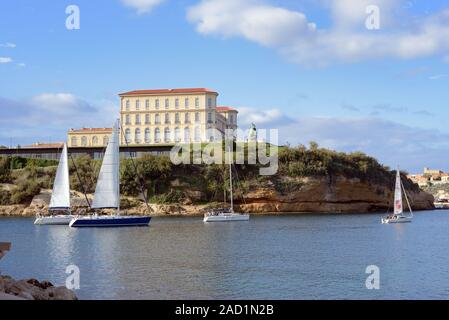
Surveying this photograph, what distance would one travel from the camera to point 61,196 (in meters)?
63.4

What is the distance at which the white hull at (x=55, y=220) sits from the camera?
62.5 metres

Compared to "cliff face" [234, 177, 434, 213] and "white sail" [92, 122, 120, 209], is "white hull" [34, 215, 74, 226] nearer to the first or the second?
"white sail" [92, 122, 120, 209]

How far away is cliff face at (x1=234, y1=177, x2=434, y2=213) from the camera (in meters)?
83.4

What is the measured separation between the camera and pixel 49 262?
3266 centimetres

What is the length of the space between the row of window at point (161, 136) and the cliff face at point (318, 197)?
27473 millimetres

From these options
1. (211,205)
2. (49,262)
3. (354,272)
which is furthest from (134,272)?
(211,205)

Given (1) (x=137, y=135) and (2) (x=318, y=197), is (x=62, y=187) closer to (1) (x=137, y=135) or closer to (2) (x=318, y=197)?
(2) (x=318, y=197)

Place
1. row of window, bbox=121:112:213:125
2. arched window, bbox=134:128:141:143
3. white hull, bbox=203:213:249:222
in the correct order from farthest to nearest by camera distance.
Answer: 1. arched window, bbox=134:128:141:143
2. row of window, bbox=121:112:213:125
3. white hull, bbox=203:213:249:222

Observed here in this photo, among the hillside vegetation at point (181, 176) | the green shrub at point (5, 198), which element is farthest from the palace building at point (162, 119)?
the green shrub at point (5, 198)

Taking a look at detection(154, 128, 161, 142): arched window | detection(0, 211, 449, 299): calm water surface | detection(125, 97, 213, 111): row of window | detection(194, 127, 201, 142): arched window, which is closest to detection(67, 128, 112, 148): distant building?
detection(125, 97, 213, 111): row of window

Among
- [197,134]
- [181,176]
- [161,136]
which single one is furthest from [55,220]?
[197,134]

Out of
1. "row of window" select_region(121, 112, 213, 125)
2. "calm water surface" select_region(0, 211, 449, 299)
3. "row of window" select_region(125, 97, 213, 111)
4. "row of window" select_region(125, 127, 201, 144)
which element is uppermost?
"row of window" select_region(125, 97, 213, 111)

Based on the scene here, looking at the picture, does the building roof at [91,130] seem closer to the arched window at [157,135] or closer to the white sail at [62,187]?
the arched window at [157,135]

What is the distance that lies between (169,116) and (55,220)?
A: 163ft
